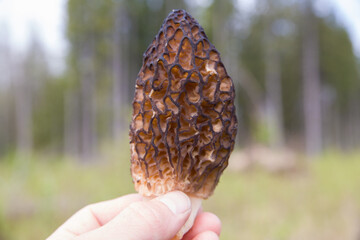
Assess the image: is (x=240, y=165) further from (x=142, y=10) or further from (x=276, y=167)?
(x=142, y=10)

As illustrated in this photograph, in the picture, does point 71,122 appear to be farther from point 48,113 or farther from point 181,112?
point 181,112

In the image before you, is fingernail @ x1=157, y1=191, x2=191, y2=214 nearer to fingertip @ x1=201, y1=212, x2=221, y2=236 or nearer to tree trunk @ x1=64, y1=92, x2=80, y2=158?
fingertip @ x1=201, y1=212, x2=221, y2=236

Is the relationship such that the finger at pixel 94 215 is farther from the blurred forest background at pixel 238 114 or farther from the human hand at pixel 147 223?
the blurred forest background at pixel 238 114

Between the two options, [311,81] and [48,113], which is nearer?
[311,81]

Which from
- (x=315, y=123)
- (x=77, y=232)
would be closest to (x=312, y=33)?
(x=315, y=123)

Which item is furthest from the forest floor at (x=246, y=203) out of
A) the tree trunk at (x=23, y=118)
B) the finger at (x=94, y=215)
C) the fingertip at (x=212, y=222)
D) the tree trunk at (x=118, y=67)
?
the tree trunk at (x=23, y=118)

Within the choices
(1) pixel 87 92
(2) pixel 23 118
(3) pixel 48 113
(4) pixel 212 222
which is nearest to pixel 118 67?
(1) pixel 87 92
